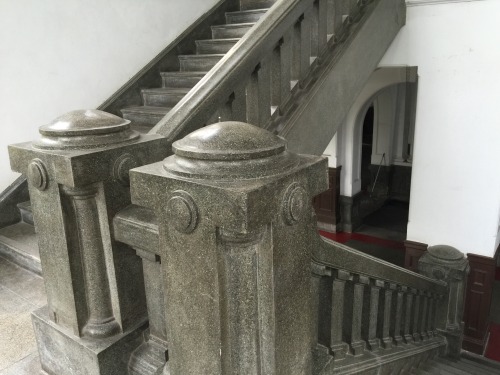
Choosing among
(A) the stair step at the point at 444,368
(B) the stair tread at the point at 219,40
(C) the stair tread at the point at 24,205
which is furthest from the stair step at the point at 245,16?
(A) the stair step at the point at 444,368

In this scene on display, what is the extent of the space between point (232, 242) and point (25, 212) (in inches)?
119

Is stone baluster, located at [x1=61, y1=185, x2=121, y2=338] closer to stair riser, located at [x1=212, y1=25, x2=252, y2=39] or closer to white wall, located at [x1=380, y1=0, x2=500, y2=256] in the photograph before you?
stair riser, located at [x1=212, y1=25, x2=252, y2=39]

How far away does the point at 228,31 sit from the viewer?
4.64m

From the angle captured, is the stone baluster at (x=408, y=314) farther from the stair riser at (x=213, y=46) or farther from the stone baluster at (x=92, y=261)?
the stair riser at (x=213, y=46)

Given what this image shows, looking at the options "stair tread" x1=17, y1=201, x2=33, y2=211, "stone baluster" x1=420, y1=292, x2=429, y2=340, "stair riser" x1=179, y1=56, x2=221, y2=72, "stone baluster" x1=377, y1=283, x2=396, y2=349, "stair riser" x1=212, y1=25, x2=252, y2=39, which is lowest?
"stone baluster" x1=420, y1=292, x2=429, y2=340

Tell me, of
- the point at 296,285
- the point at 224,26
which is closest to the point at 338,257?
the point at 296,285

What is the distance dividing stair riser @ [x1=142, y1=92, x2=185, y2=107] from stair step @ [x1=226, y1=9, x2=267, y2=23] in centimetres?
140

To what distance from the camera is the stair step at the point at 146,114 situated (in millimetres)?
3588

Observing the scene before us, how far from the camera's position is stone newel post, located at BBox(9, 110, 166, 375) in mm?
1580

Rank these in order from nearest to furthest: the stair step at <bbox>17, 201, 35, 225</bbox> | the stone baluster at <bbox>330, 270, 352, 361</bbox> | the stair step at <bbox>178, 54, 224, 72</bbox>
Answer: the stone baluster at <bbox>330, 270, 352, 361</bbox> → the stair step at <bbox>17, 201, 35, 225</bbox> → the stair step at <bbox>178, 54, 224, 72</bbox>

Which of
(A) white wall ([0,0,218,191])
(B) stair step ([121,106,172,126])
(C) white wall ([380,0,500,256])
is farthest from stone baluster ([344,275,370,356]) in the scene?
(A) white wall ([0,0,218,191])

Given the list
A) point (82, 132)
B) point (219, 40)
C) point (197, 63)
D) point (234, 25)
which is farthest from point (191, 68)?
point (82, 132)

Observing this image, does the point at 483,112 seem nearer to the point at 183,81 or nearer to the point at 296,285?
the point at 183,81

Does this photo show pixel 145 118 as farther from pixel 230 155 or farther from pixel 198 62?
pixel 230 155
